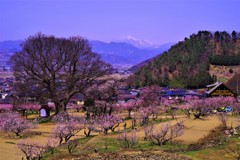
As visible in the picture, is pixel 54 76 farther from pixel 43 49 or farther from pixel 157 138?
pixel 157 138

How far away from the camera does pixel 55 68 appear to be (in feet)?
144

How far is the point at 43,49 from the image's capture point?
43969 millimetres

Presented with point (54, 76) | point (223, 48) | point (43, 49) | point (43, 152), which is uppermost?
point (223, 48)

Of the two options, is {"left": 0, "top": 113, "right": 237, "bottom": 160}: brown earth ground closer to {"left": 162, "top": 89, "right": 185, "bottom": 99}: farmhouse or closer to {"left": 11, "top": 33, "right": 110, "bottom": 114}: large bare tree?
{"left": 11, "top": 33, "right": 110, "bottom": 114}: large bare tree

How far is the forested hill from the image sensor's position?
83.4 meters

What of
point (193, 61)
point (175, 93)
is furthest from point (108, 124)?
point (193, 61)

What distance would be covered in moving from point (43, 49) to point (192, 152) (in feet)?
94.2

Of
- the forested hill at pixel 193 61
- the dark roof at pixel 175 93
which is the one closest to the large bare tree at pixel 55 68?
the dark roof at pixel 175 93

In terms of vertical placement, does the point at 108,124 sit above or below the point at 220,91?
below

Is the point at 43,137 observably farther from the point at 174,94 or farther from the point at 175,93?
the point at 175,93

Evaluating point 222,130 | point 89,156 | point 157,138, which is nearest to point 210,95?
point 222,130

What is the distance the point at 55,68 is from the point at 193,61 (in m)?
56.9

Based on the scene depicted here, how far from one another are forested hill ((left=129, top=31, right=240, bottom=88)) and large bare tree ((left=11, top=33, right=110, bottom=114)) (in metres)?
36.7

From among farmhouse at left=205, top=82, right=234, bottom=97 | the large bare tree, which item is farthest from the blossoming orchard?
farmhouse at left=205, top=82, right=234, bottom=97
